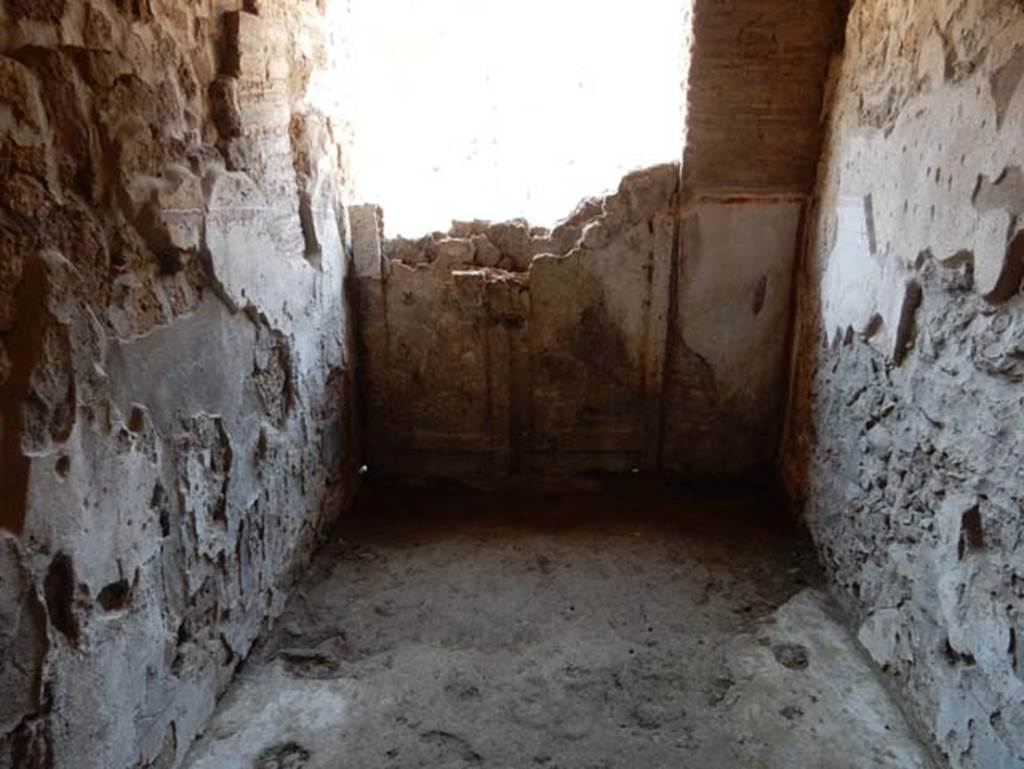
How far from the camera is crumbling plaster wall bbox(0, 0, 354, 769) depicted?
1297mm

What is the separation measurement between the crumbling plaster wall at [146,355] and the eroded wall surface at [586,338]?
0.61m

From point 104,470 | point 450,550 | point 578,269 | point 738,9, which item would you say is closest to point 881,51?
point 738,9

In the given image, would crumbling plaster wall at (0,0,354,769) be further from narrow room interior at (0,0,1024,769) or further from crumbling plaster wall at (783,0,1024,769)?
crumbling plaster wall at (783,0,1024,769)

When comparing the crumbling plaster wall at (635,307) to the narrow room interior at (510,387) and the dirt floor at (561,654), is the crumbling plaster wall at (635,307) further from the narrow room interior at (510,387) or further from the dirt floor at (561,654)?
the dirt floor at (561,654)

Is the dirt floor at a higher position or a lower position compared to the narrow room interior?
lower

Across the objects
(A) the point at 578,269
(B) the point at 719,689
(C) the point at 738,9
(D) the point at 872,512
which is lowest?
(B) the point at 719,689

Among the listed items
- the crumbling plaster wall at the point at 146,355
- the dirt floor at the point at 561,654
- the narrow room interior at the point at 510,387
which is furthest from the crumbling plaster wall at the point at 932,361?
the crumbling plaster wall at the point at 146,355

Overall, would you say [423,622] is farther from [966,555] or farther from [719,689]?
[966,555]

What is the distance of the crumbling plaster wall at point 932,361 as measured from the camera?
1.62m

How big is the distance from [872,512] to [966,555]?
52 centimetres

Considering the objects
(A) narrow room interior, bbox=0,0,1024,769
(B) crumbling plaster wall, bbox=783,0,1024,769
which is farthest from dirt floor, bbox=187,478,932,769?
(B) crumbling plaster wall, bbox=783,0,1024,769

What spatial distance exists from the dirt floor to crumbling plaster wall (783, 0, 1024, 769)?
208 millimetres

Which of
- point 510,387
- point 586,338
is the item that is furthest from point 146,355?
point 586,338

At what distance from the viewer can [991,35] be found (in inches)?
66.1
